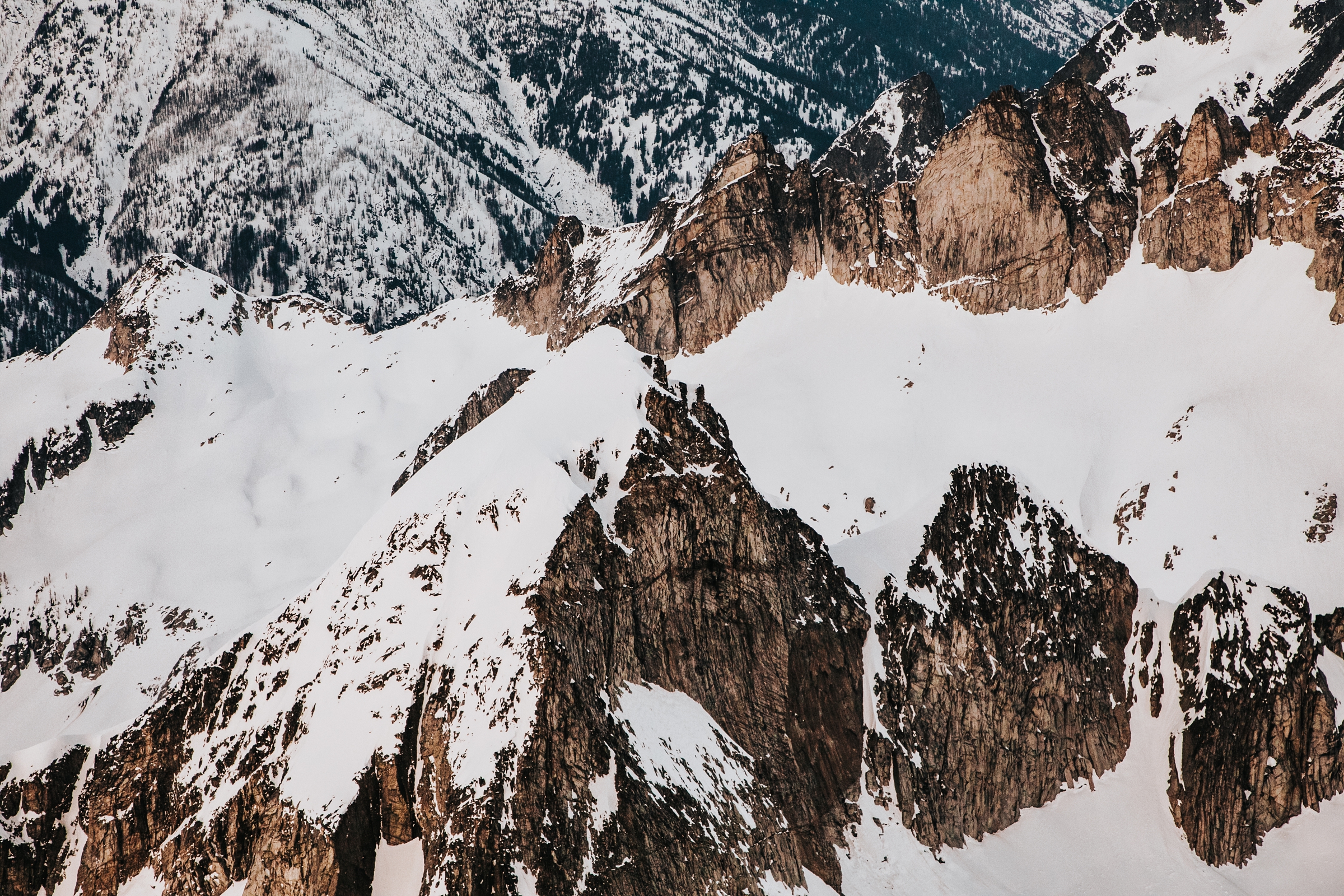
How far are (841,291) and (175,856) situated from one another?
92099mm

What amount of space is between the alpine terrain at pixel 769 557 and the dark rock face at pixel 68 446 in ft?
2.05

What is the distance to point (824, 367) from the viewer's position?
398 feet

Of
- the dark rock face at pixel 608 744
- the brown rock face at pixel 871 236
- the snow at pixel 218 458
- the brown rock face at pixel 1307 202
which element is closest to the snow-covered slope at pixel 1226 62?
the brown rock face at pixel 1307 202

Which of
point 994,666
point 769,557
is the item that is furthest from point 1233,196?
point 769,557

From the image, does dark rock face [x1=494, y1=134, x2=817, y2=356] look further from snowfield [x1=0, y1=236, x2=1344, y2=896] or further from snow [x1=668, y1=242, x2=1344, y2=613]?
snow [x1=668, y1=242, x2=1344, y2=613]

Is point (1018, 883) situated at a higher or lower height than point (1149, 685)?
lower

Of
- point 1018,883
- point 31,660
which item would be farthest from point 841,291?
point 31,660

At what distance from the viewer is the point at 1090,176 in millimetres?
123625

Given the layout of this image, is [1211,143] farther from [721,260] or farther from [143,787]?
[143,787]

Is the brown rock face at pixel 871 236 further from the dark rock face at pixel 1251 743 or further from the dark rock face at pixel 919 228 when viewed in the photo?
the dark rock face at pixel 1251 743

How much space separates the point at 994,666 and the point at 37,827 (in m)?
55.7

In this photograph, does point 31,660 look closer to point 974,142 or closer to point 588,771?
point 588,771

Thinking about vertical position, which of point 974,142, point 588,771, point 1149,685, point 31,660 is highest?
point 974,142

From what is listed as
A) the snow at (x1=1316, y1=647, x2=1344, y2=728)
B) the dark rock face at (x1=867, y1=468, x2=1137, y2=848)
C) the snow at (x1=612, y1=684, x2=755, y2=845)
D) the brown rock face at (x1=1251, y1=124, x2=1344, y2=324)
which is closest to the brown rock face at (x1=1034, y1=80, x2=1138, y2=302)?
the brown rock face at (x1=1251, y1=124, x2=1344, y2=324)
